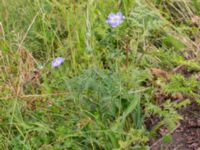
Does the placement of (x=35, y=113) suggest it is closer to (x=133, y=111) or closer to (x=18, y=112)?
(x=18, y=112)

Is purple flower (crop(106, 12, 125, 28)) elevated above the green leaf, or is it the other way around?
purple flower (crop(106, 12, 125, 28))

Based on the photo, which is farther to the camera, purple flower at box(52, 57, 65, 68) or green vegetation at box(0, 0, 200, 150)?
purple flower at box(52, 57, 65, 68)

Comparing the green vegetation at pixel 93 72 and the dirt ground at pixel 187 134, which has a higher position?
the green vegetation at pixel 93 72

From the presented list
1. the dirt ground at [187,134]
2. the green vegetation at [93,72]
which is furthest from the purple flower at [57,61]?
the dirt ground at [187,134]

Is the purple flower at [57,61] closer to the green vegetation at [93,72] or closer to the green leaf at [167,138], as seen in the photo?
the green vegetation at [93,72]

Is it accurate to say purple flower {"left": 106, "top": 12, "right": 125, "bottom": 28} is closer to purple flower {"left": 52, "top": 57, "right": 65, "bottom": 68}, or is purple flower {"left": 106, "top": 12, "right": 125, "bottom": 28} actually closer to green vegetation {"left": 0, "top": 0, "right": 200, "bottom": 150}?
green vegetation {"left": 0, "top": 0, "right": 200, "bottom": 150}

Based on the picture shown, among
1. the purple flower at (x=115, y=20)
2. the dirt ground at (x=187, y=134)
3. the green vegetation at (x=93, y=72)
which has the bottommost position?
the dirt ground at (x=187, y=134)

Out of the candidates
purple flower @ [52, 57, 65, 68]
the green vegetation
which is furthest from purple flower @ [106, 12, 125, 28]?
purple flower @ [52, 57, 65, 68]

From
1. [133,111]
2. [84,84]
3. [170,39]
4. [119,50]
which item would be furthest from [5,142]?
[170,39]

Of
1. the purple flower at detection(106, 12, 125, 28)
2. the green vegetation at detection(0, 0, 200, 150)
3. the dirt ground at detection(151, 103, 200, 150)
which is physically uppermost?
the purple flower at detection(106, 12, 125, 28)
